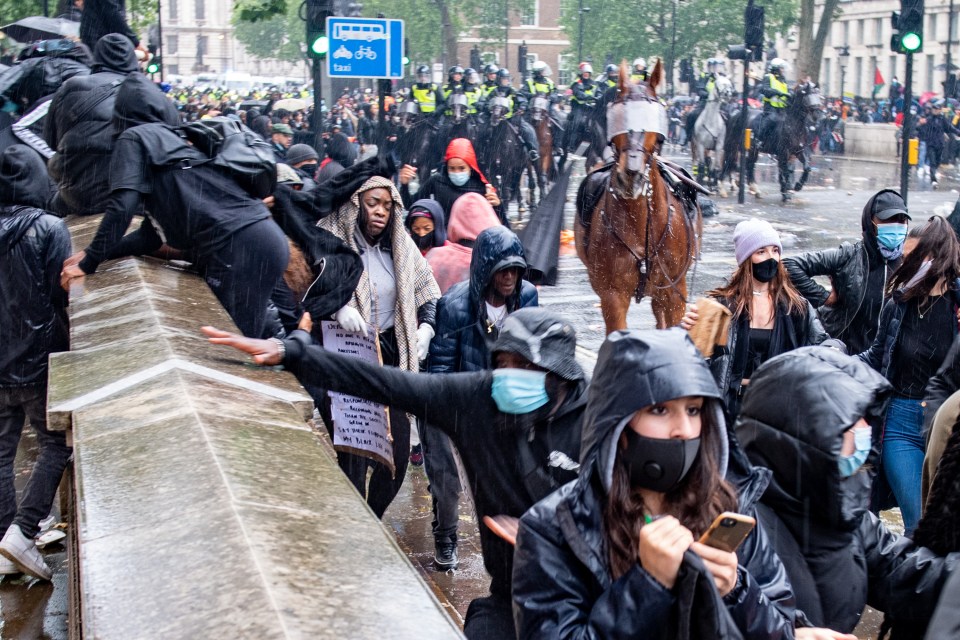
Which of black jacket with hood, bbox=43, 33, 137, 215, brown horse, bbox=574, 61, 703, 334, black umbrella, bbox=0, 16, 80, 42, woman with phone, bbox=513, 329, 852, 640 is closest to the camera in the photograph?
woman with phone, bbox=513, 329, 852, 640

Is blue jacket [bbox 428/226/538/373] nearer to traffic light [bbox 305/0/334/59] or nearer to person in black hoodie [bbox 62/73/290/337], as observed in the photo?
person in black hoodie [bbox 62/73/290/337]

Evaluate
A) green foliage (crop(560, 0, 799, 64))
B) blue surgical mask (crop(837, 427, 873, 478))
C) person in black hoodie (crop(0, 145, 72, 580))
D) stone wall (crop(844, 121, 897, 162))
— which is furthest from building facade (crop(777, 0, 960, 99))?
blue surgical mask (crop(837, 427, 873, 478))

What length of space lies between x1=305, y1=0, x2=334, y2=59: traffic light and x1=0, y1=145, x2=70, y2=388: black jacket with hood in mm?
7844

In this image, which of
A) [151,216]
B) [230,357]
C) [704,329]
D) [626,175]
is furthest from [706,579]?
[626,175]

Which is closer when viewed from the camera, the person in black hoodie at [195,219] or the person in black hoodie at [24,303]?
the person in black hoodie at [195,219]

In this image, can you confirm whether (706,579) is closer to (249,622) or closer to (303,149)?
(249,622)

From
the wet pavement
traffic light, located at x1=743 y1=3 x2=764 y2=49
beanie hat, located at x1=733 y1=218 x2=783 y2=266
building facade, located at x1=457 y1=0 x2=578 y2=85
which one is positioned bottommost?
the wet pavement

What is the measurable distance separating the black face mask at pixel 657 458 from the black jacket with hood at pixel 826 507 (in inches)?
21.5

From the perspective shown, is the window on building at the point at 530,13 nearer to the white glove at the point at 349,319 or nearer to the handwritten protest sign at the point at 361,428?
the white glove at the point at 349,319

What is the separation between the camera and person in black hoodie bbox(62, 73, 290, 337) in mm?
5270

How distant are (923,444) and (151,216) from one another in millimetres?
3481

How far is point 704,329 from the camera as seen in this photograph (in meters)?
5.16

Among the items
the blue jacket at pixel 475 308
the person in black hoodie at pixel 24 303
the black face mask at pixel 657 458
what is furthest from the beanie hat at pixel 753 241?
the black face mask at pixel 657 458

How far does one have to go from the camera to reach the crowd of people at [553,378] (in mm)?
2518
